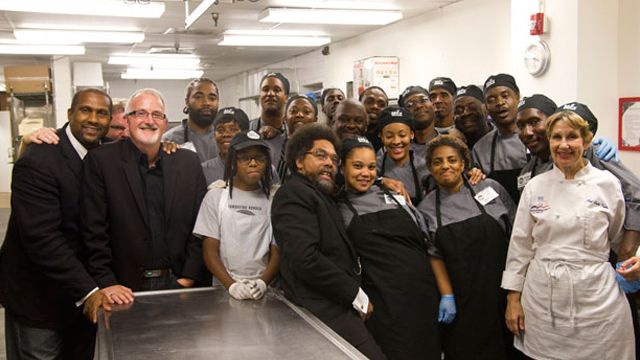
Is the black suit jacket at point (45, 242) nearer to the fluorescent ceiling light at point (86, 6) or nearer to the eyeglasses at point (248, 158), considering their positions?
the eyeglasses at point (248, 158)

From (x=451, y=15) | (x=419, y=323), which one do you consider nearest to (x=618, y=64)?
(x=451, y=15)

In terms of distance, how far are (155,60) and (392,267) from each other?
32.3ft

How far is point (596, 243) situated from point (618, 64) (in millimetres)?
3026

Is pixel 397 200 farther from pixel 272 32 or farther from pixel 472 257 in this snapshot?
pixel 272 32

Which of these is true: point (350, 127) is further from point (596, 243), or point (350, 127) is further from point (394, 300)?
point (596, 243)

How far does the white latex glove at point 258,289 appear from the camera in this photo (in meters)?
2.51

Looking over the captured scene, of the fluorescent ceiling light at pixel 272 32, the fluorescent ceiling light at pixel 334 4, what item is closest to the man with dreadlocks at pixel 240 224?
the fluorescent ceiling light at pixel 334 4

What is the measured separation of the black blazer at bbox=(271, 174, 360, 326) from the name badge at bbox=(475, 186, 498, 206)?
0.72m

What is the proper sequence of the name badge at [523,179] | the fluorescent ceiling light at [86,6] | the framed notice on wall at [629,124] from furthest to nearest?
the fluorescent ceiling light at [86,6], the framed notice on wall at [629,124], the name badge at [523,179]

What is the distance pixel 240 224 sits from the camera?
8.92ft

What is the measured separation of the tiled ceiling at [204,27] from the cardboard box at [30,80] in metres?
0.61

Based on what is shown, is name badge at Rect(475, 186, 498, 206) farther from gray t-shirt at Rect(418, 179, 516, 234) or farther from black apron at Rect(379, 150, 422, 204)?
black apron at Rect(379, 150, 422, 204)

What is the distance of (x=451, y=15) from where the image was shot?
7.14m

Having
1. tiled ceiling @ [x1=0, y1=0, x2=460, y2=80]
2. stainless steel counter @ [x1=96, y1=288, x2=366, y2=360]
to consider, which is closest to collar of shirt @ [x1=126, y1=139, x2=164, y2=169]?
stainless steel counter @ [x1=96, y1=288, x2=366, y2=360]
